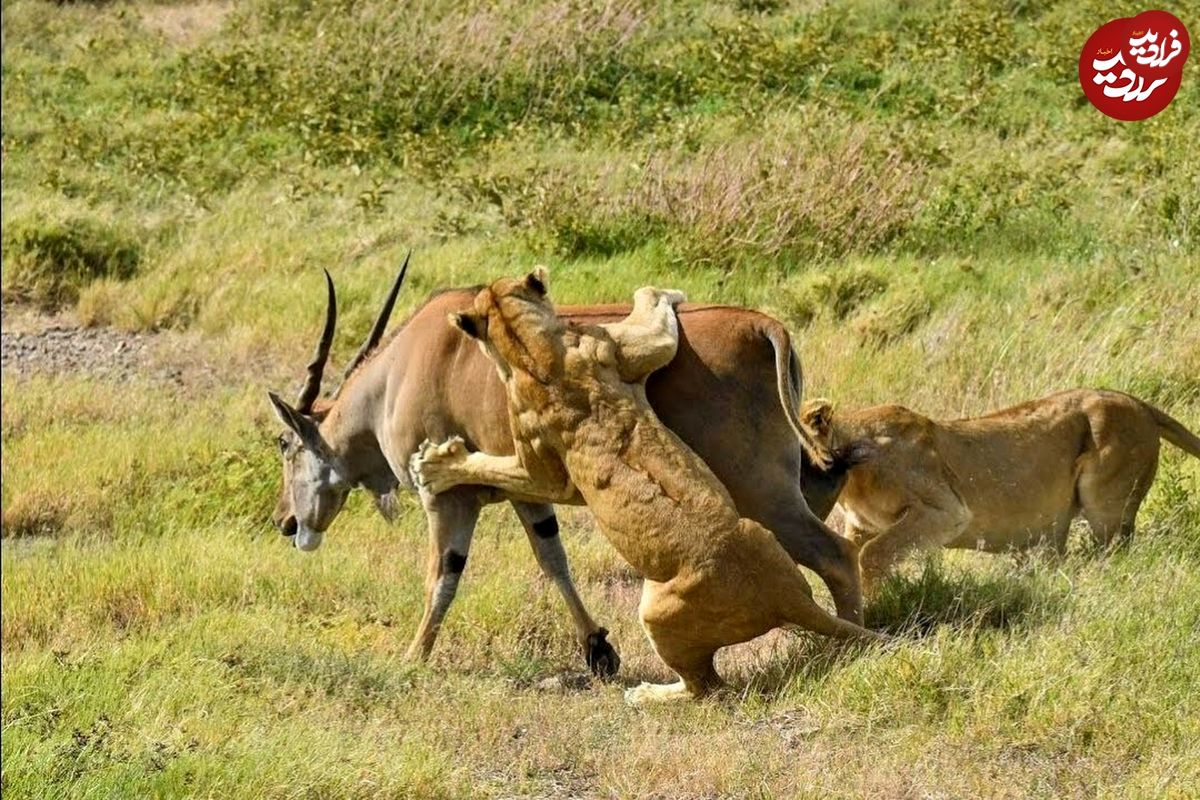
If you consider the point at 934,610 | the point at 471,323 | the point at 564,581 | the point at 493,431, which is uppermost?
the point at 471,323

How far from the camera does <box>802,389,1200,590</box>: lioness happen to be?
28.6 feet

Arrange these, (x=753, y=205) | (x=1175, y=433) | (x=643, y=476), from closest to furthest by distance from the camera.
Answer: (x=643, y=476) → (x=1175, y=433) → (x=753, y=205)

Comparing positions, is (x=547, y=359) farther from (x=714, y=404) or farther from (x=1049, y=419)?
(x=1049, y=419)

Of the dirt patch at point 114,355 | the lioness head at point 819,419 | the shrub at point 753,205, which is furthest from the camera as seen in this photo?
the dirt patch at point 114,355

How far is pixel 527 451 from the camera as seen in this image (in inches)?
299

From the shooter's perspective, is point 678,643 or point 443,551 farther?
point 443,551

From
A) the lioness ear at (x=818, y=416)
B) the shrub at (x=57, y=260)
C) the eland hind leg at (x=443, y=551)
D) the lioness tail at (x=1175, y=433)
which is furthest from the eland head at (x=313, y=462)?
the shrub at (x=57, y=260)

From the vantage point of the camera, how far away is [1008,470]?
8.88 meters

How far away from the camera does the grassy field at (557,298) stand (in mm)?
6848

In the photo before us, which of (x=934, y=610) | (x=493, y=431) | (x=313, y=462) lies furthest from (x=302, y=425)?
(x=934, y=610)

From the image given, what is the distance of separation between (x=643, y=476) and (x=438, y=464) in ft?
4.17

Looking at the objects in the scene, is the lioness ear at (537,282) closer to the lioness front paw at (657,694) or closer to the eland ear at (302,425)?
the lioness front paw at (657,694)

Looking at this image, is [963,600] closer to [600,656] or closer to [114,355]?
[600,656]

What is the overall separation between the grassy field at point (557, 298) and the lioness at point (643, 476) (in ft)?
1.14
